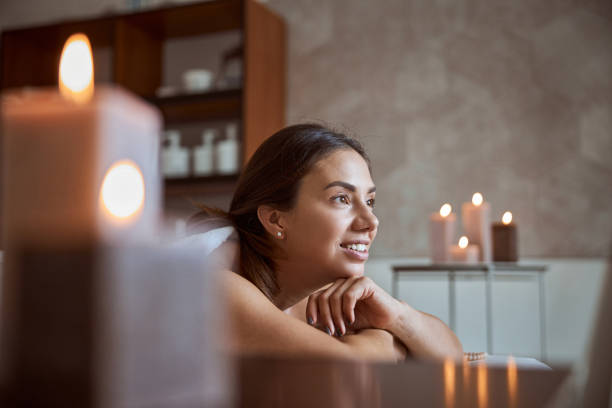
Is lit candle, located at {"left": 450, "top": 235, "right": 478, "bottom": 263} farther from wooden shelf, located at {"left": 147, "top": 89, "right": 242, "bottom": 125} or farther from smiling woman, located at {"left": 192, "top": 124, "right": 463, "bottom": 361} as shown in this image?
wooden shelf, located at {"left": 147, "top": 89, "right": 242, "bottom": 125}

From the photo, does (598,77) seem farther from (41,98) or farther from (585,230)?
(41,98)

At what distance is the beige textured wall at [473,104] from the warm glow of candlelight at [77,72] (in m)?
2.28

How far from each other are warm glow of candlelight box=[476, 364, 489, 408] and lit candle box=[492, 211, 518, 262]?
66.8 inches

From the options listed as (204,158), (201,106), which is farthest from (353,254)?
(201,106)

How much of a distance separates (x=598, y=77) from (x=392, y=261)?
1.15 metres

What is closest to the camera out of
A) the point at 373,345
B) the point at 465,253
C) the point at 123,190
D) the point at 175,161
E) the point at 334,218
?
the point at 123,190

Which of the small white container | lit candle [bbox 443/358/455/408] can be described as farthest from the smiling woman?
the small white container

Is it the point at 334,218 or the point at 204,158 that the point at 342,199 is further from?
the point at 204,158

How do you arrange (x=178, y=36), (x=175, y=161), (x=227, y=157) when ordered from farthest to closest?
(x=178, y=36) → (x=175, y=161) → (x=227, y=157)

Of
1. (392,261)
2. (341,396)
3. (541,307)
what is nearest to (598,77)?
(541,307)

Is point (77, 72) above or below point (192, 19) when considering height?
below

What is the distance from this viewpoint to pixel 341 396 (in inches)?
9.1

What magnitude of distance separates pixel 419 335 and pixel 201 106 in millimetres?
2096

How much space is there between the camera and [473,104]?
2561 millimetres
